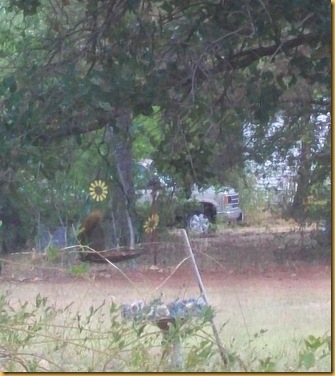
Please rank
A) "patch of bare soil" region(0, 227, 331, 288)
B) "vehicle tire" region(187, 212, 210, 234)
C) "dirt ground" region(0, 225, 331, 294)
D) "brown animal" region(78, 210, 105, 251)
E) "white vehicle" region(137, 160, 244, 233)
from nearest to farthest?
"dirt ground" region(0, 225, 331, 294) < "patch of bare soil" region(0, 227, 331, 288) < "brown animal" region(78, 210, 105, 251) < "white vehicle" region(137, 160, 244, 233) < "vehicle tire" region(187, 212, 210, 234)

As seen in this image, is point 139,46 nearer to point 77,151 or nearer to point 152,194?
point 77,151

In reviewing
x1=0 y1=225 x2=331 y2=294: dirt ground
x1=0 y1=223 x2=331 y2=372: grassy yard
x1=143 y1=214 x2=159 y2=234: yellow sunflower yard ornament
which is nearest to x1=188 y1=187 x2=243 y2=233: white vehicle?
x1=0 y1=225 x2=331 y2=294: dirt ground

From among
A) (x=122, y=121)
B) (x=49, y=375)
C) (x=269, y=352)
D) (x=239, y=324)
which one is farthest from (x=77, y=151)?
(x=49, y=375)

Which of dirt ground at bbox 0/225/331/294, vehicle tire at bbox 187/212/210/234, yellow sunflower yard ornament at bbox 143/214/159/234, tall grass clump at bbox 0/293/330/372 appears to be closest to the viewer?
tall grass clump at bbox 0/293/330/372

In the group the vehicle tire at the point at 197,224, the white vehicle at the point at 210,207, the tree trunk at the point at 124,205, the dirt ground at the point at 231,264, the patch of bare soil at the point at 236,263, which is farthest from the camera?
the vehicle tire at the point at 197,224

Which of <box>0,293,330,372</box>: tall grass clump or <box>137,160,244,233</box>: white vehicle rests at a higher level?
<box>137,160,244,233</box>: white vehicle

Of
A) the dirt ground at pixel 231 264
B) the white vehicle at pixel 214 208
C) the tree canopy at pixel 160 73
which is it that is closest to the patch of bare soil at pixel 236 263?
the dirt ground at pixel 231 264

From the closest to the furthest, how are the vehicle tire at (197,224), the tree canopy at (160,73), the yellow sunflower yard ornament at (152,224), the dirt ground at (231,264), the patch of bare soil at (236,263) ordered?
the tree canopy at (160,73) → the dirt ground at (231,264) → the patch of bare soil at (236,263) → the yellow sunflower yard ornament at (152,224) → the vehicle tire at (197,224)

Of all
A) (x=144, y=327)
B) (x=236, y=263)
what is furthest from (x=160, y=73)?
(x=236, y=263)

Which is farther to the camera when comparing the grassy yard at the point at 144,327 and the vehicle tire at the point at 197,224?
the vehicle tire at the point at 197,224

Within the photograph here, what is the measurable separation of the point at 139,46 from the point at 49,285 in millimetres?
2578

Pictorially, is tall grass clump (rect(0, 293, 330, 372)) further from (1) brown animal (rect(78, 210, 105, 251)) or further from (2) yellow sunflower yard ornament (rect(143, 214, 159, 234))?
(1) brown animal (rect(78, 210, 105, 251))

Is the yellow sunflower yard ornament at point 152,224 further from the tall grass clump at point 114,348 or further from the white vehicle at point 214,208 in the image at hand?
the tall grass clump at point 114,348

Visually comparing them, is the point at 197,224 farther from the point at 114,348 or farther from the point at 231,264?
the point at 114,348
